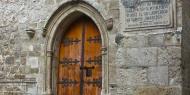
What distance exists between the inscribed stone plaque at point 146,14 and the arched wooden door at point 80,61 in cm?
92

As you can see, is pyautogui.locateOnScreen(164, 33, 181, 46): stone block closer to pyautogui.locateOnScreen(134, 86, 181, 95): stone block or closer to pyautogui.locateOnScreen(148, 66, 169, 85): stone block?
pyautogui.locateOnScreen(148, 66, 169, 85): stone block

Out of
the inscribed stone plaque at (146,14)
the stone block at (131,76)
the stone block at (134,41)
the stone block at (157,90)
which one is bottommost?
the stone block at (157,90)

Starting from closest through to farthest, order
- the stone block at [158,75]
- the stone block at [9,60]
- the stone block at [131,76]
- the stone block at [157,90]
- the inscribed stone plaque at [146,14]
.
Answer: the stone block at [157,90]
the stone block at [158,75]
the inscribed stone plaque at [146,14]
the stone block at [131,76]
the stone block at [9,60]

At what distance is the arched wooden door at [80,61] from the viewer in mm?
8367

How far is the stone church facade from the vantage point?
7203 millimetres

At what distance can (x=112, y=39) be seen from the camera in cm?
785

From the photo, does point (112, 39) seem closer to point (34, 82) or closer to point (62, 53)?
point (62, 53)

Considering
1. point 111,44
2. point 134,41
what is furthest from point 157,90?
point 111,44

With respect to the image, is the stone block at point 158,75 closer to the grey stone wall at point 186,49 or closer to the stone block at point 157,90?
the stone block at point 157,90

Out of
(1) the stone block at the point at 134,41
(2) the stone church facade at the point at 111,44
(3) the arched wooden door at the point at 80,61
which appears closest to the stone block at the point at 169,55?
(2) the stone church facade at the point at 111,44

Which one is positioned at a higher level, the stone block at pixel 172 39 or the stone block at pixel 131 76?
the stone block at pixel 172 39

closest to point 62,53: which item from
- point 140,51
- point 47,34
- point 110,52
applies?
point 47,34

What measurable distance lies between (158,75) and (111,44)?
112cm

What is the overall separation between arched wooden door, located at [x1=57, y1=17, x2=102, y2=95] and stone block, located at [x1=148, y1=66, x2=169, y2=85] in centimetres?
129
